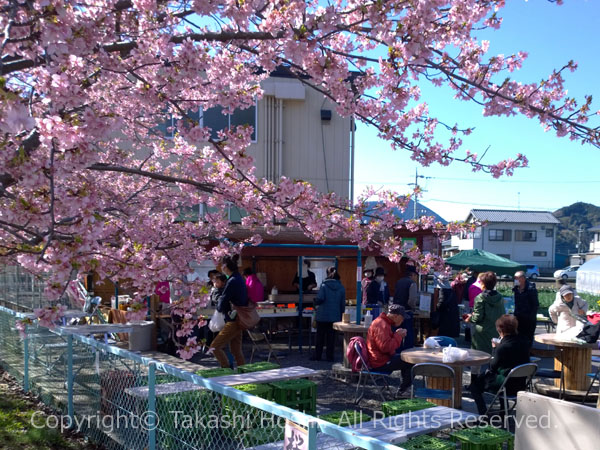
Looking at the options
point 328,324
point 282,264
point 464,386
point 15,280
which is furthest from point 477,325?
point 15,280

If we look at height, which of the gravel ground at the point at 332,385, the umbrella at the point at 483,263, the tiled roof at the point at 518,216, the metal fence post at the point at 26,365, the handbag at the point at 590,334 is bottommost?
the gravel ground at the point at 332,385

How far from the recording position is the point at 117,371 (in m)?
5.11

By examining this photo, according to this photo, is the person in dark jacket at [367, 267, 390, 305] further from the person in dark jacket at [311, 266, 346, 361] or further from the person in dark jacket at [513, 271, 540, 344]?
the person in dark jacket at [513, 271, 540, 344]

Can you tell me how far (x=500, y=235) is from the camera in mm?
57250

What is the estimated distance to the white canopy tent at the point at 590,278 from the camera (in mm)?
26938

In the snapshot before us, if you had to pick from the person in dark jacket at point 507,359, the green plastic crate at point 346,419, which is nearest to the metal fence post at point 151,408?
the green plastic crate at point 346,419

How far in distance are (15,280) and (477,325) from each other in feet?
34.5

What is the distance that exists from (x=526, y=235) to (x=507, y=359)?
5646cm

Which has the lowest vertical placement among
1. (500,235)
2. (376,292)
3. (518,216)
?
(376,292)

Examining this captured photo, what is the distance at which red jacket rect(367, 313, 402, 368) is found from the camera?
22.9ft

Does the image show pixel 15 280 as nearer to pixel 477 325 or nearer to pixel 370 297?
pixel 370 297

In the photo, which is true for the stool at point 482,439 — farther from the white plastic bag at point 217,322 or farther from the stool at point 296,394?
the white plastic bag at point 217,322

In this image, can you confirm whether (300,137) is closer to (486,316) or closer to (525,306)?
(525,306)

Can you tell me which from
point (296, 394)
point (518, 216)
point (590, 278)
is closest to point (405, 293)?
point (296, 394)
